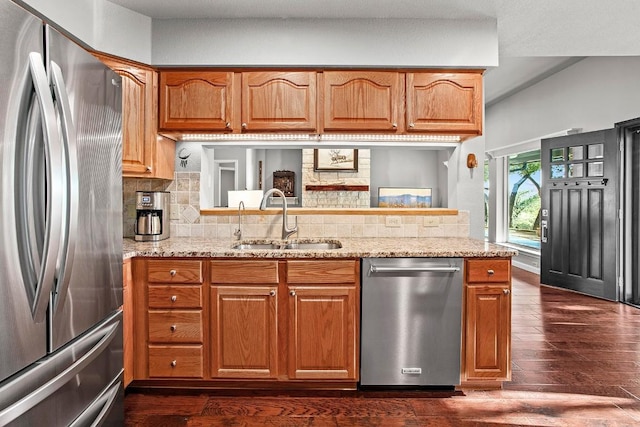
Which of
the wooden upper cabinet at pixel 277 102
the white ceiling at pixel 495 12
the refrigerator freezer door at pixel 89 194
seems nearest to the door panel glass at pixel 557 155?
the white ceiling at pixel 495 12

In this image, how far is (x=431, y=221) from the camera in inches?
124

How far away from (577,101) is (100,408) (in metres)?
5.83

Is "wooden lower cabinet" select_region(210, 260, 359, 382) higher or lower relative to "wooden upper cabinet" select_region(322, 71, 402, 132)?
lower

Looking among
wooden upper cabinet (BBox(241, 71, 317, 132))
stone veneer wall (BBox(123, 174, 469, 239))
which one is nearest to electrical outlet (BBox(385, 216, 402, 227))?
stone veneer wall (BBox(123, 174, 469, 239))

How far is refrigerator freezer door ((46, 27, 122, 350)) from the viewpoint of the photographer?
A: 1258mm

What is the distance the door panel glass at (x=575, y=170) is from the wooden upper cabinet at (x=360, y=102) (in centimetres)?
337

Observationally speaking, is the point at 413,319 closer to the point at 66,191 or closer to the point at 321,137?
the point at 321,137

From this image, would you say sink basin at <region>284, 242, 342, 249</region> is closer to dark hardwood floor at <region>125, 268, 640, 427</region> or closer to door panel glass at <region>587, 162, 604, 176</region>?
dark hardwood floor at <region>125, 268, 640, 427</region>

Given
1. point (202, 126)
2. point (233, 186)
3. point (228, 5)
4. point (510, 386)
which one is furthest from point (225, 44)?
A: point (510, 386)

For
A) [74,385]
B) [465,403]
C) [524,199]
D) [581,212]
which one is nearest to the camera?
[74,385]

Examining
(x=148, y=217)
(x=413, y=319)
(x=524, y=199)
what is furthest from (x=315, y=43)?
(x=524, y=199)

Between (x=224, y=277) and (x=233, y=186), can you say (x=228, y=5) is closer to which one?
(x=233, y=186)

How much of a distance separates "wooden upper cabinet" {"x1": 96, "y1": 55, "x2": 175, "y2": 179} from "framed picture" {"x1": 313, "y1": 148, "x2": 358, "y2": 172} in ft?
4.45

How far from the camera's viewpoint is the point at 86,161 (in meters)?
1.42
